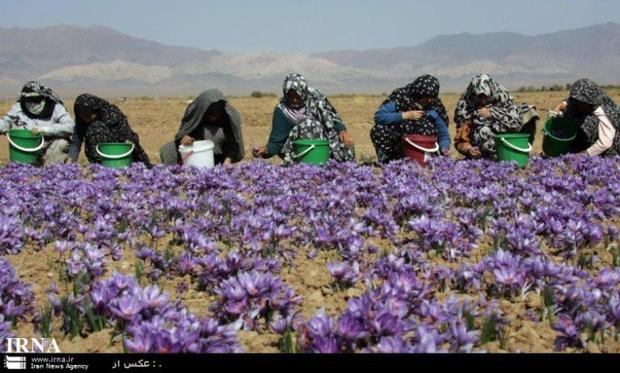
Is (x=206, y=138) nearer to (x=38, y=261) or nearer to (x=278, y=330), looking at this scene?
(x=38, y=261)

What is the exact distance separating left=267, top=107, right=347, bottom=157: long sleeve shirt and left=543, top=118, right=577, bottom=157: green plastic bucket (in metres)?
3.39

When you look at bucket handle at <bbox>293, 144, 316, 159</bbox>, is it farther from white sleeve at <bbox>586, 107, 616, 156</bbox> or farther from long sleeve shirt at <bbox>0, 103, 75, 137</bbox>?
white sleeve at <bbox>586, 107, 616, 156</bbox>

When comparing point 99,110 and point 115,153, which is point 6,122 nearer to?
point 99,110

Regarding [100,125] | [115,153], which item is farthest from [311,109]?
[100,125]

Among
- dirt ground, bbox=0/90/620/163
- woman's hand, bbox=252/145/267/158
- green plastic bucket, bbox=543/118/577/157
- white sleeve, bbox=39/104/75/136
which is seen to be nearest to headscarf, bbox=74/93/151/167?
white sleeve, bbox=39/104/75/136

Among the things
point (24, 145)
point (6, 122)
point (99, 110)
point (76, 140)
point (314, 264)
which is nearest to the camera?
point (314, 264)

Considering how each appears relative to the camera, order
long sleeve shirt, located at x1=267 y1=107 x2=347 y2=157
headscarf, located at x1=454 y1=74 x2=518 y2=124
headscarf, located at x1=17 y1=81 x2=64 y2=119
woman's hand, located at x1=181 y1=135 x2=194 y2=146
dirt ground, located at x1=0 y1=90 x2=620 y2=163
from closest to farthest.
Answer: woman's hand, located at x1=181 y1=135 x2=194 y2=146
headscarf, located at x1=454 y1=74 x2=518 y2=124
long sleeve shirt, located at x1=267 y1=107 x2=347 y2=157
headscarf, located at x1=17 y1=81 x2=64 y2=119
dirt ground, located at x1=0 y1=90 x2=620 y2=163

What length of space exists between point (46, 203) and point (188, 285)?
2.66 metres

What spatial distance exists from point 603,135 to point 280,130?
493cm

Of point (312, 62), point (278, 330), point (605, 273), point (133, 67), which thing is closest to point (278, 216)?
point (278, 330)

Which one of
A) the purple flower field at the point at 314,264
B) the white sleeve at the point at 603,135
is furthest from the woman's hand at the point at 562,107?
the purple flower field at the point at 314,264

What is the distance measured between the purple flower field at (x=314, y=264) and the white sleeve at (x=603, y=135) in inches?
66.1

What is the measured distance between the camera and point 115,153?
29.0 ft

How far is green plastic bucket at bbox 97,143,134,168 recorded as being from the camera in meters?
8.74
